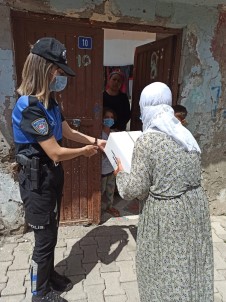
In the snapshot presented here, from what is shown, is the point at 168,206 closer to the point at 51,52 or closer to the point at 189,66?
the point at 51,52

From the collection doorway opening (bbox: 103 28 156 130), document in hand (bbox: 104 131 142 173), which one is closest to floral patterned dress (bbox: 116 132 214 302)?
document in hand (bbox: 104 131 142 173)

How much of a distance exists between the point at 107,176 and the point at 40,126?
1.96 metres

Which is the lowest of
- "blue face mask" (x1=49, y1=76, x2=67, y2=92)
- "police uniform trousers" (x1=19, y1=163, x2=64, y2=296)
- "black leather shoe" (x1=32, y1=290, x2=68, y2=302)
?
"black leather shoe" (x1=32, y1=290, x2=68, y2=302)

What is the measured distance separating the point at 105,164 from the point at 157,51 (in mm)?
1672

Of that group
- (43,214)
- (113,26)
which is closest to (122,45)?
(113,26)

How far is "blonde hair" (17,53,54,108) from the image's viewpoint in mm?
1870

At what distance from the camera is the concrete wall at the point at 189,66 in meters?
2.76

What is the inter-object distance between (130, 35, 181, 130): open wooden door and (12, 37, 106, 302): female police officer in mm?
1737

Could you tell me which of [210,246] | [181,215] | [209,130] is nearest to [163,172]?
[181,215]

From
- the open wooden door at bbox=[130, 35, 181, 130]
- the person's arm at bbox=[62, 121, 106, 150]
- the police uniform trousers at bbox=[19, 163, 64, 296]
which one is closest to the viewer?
the police uniform trousers at bbox=[19, 163, 64, 296]

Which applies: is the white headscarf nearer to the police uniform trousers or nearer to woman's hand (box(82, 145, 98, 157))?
woman's hand (box(82, 145, 98, 157))

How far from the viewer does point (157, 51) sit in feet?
12.9

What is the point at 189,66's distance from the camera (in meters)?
3.32

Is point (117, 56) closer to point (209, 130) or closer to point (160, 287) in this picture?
point (209, 130)
